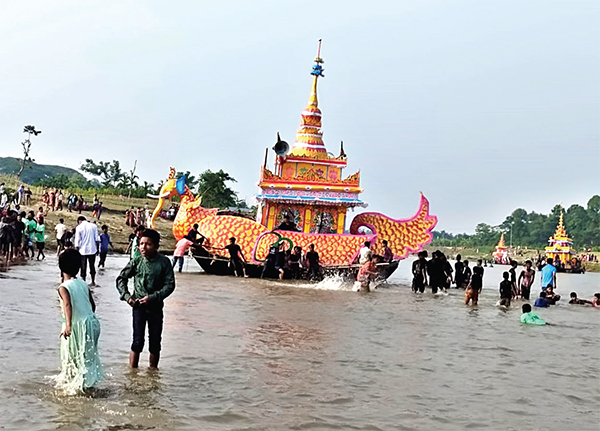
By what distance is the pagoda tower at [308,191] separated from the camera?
79.3 feet

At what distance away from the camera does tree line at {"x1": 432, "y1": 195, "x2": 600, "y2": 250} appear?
111 metres

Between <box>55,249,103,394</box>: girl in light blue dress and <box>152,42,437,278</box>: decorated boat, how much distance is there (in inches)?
644

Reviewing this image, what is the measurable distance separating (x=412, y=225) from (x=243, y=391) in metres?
18.4

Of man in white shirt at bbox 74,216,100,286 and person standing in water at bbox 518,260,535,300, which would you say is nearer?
man in white shirt at bbox 74,216,100,286

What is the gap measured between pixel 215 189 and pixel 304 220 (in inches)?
1490

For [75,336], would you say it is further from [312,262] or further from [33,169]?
[33,169]

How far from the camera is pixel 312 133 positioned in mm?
25844

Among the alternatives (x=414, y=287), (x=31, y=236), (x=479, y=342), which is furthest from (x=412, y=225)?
(x=479, y=342)

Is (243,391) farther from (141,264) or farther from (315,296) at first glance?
(315,296)

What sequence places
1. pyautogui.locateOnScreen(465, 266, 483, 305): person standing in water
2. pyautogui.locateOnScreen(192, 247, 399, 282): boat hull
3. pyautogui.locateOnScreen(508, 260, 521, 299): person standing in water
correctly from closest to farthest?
pyautogui.locateOnScreen(465, 266, 483, 305): person standing in water, pyautogui.locateOnScreen(508, 260, 521, 299): person standing in water, pyautogui.locateOnScreen(192, 247, 399, 282): boat hull

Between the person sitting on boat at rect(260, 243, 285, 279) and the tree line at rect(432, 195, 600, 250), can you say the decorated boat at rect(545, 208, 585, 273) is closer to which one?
the tree line at rect(432, 195, 600, 250)

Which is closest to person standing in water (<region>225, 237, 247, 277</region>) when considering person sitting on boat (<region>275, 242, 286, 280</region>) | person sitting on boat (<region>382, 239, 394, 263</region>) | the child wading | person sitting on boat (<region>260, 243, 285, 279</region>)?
person sitting on boat (<region>260, 243, 285, 279</region>)

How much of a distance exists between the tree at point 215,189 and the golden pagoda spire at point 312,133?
34.9 meters

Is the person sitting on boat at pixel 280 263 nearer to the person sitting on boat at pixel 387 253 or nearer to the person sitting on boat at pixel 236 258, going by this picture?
the person sitting on boat at pixel 236 258
